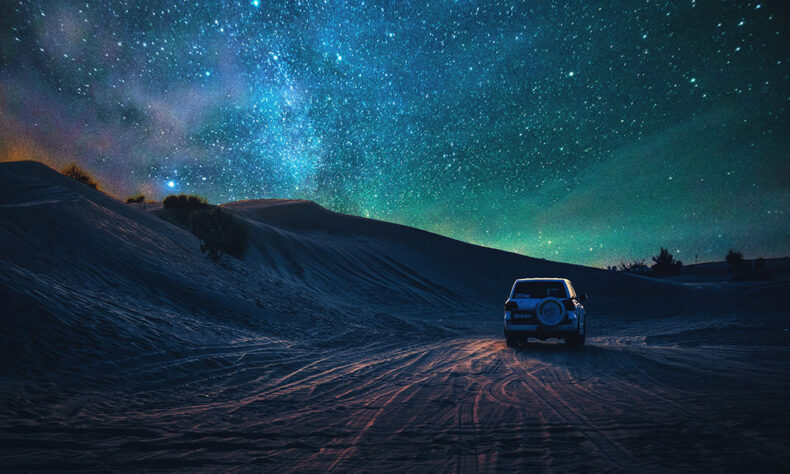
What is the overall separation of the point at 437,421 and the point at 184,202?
107 feet

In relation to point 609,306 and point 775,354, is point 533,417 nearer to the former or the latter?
point 775,354

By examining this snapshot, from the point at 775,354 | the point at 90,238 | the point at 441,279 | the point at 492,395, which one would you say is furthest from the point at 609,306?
the point at 90,238

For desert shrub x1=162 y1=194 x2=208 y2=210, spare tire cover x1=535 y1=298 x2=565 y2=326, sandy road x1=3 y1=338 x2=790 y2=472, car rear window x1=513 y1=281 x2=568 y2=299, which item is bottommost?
sandy road x1=3 y1=338 x2=790 y2=472

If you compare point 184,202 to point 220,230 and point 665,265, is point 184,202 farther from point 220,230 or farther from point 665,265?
point 665,265

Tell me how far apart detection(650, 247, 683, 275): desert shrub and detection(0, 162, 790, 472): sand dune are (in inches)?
2051

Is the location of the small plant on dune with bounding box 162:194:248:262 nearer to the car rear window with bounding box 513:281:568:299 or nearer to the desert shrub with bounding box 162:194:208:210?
the desert shrub with bounding box 162:194:208:210

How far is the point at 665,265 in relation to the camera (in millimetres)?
60906

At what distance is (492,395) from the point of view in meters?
5.22

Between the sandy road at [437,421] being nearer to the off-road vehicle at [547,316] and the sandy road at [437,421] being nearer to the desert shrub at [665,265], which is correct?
the off-road vehicle at [547,316]

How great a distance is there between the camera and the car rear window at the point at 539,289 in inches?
410

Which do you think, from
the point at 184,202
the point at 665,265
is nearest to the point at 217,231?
the point at 184,202

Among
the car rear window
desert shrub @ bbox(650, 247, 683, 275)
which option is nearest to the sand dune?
the car rear window

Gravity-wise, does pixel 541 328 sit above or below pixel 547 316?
below

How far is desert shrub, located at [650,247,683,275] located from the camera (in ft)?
197
